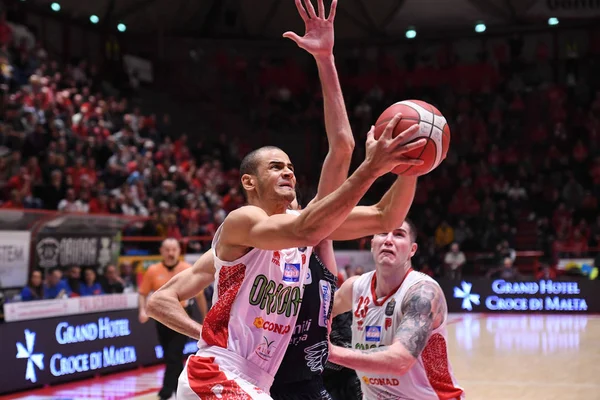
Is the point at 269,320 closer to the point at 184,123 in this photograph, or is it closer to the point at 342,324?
the point at 342,324

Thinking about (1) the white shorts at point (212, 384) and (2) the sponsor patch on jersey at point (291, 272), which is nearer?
(1) the white shorts at point (212, 384)

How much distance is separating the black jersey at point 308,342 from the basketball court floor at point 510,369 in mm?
6227

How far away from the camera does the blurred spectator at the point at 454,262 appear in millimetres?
21078

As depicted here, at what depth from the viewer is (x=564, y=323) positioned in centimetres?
1742

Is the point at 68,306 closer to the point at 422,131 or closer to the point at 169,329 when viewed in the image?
the point at 169,329

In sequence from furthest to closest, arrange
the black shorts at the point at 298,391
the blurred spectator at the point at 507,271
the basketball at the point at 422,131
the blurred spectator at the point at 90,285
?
1. the blurred spectator at the point at 507,271
2. the blurred spectator at the point at 90,285
3. the black shorts at the point at 298,391
4. the basketball at the point at 422,131

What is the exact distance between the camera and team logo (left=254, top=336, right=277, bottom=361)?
3.70 metres

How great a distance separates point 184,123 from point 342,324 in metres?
22.5

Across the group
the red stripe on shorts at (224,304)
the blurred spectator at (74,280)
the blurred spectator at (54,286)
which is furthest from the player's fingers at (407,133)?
the blurred spectator at (74,280)

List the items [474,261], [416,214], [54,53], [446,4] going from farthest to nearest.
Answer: [446,4]
[416,214]
[54,53]
[474,261]

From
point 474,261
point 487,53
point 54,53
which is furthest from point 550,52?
point 54,53

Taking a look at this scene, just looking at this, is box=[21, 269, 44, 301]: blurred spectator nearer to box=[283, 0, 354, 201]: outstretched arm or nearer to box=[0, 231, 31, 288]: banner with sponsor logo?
box=[0, 231, 31, 288]: banner with sponsor logo

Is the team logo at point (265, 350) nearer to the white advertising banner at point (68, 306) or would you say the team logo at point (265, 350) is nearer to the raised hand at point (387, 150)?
the raised hand at point (387, 150)

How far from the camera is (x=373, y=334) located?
4.93 meters
